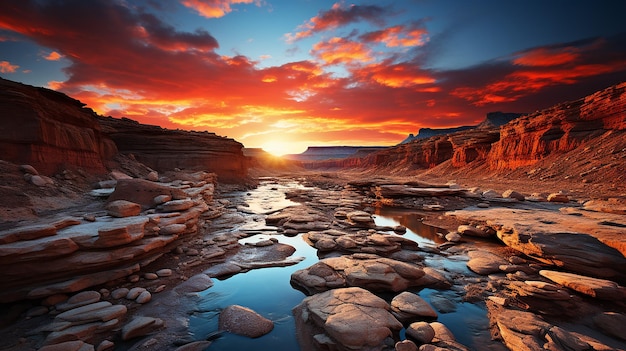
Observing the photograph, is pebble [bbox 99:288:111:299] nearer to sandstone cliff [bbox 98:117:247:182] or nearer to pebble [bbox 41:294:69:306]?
pebble [bbox 41:294:69:306]

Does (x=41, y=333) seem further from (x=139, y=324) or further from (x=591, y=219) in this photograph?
(x=591, y=219)

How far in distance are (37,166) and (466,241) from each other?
18.5 meters

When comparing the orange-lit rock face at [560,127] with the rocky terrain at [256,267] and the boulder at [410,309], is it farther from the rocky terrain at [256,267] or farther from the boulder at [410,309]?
the boulder at [410,309]

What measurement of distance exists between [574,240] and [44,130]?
65.5 feet

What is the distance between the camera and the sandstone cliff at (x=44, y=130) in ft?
30.7

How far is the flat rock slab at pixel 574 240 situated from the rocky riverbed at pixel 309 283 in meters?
0.04

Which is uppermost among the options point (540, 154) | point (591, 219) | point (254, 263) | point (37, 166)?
point (540, 154)

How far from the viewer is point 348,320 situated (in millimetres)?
4453

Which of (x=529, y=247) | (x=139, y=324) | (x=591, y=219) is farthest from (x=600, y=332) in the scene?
(x=139, y=324)

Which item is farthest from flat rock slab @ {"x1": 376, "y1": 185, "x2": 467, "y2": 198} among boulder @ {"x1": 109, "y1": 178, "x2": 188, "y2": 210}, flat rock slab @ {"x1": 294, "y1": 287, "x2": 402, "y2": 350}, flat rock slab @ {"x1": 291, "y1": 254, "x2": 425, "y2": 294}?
boulder @ {"x1": 109, "y1": 178, "x2": 188, "y2": 210}

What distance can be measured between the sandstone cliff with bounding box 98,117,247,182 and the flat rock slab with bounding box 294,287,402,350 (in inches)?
849

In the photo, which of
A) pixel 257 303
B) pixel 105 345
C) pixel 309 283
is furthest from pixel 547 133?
pixel 105 345

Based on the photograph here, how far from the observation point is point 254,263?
802 cm

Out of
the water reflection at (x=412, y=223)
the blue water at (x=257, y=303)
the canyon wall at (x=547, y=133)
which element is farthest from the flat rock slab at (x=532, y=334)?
the canyon wall at (x=547, y=133)
